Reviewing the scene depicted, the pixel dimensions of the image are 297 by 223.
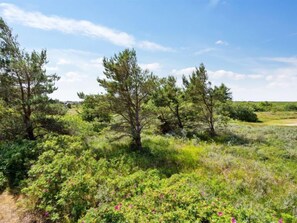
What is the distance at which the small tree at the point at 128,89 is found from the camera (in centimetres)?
1177

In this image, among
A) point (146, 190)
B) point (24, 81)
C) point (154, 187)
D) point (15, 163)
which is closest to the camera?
point (146, 190)

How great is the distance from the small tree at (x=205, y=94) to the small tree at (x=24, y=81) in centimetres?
1316

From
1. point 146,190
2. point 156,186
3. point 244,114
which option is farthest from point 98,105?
point 244,114

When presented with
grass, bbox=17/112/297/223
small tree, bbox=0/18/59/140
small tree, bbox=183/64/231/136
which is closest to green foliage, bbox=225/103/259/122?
small tree, bbox=183/64/231/136

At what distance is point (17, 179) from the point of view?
8.08m

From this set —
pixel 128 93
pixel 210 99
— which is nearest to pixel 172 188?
pixel 128 93

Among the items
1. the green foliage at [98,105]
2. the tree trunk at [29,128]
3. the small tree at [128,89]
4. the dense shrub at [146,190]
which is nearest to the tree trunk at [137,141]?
the small tree at [128,89]

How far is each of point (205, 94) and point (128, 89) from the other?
35.5 ft

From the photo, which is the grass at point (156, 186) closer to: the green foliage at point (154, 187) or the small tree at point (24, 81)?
the green foliage at point (154, 187)

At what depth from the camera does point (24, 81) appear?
11703mm

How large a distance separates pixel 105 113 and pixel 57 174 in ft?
20.6

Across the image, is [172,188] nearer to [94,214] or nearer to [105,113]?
[94,214]

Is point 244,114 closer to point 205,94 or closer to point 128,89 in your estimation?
point 205,94

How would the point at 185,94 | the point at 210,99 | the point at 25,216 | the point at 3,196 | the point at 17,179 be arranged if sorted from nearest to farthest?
1. the point at 25,216
2. the point at 3,196
3. the point at 17,179
4. the point at 210,99
5. the point at 185,94
